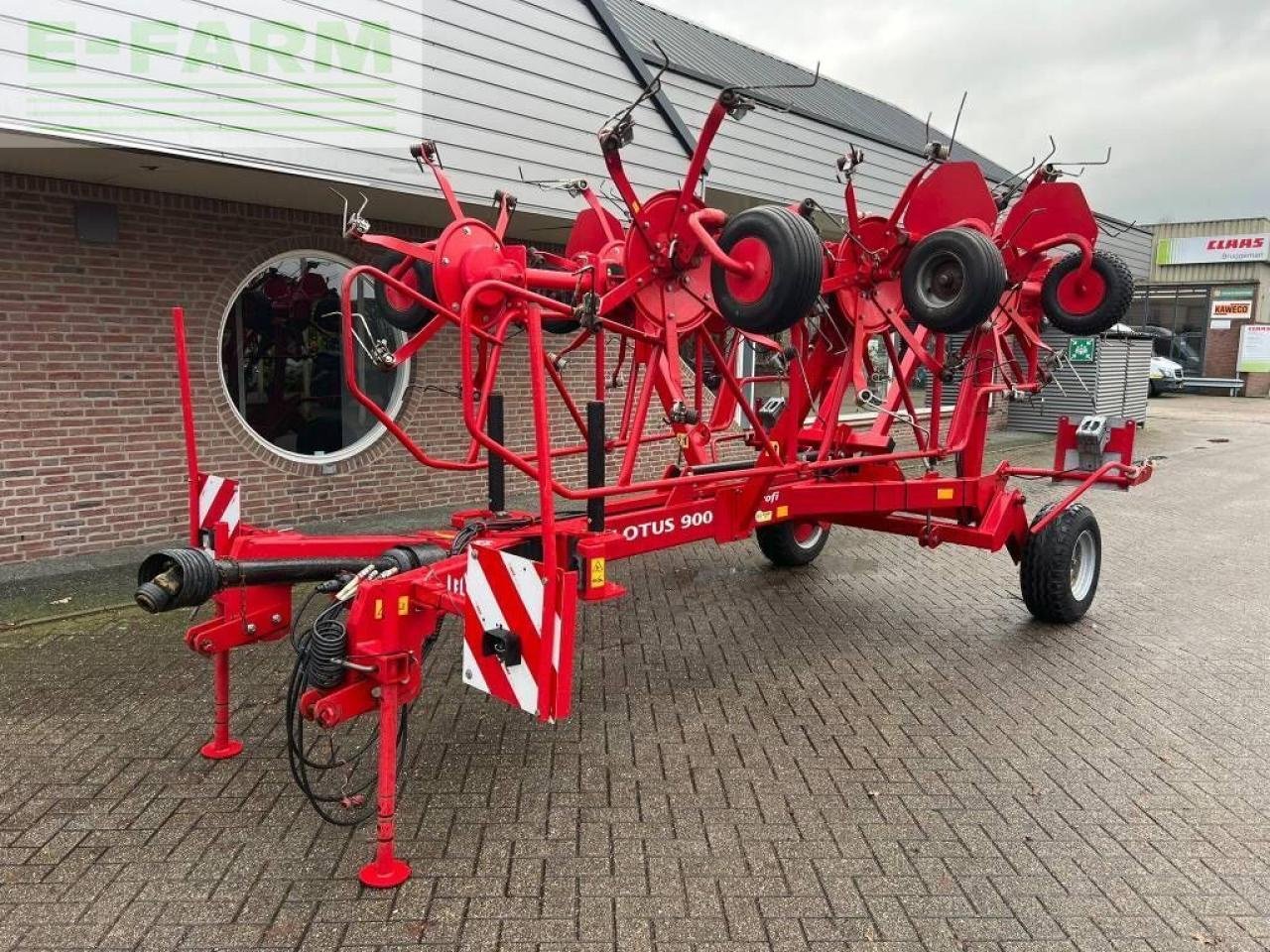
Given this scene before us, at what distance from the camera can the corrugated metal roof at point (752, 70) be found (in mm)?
10742

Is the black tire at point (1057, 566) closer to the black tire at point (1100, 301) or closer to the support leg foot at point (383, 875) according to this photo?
the black tire at point (1100, 301)

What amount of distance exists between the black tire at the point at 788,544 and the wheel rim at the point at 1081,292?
235 cm

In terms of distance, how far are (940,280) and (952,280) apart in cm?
8

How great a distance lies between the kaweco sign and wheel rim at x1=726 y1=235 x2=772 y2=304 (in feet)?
108

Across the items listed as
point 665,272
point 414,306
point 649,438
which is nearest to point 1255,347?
point 649,438

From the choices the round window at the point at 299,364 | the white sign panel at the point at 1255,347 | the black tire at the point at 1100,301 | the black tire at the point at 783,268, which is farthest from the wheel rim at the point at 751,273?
the white sign panel at the point at 1255,347

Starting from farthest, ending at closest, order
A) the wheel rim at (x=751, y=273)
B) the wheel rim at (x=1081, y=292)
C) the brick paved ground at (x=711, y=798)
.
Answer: the wheel rim at (x=1081, y=292), the wheel rim at (x=751, y=273), the brick paved ground at (x=711, y=798)

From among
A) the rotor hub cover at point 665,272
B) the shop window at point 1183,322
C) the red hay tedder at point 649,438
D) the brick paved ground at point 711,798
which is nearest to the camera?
the brick paved ground at point 711,798

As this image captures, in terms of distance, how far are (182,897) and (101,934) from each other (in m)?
0.23

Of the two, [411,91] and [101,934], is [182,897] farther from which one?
[411,91]

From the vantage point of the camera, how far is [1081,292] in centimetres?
569

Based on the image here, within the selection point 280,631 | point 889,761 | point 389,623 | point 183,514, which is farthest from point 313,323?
point 889,761

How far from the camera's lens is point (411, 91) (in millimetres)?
6121

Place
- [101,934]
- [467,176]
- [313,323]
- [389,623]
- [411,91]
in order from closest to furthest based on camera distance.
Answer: [101,934] → [389,623] → [411,91] → [467,176] → [313,323]
